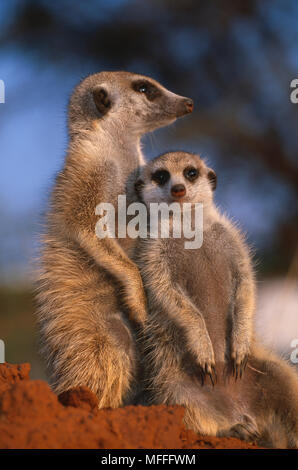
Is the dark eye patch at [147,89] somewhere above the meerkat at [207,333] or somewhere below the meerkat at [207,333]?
above

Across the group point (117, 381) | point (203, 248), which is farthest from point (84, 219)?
point (117, 381)

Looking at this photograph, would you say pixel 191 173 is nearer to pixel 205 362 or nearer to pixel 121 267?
pixel 121 267

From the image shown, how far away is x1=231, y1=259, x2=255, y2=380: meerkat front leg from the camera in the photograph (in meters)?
1.81

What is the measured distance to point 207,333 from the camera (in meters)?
1.82

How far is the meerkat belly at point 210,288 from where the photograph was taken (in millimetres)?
1881

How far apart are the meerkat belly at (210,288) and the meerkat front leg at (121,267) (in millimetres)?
136

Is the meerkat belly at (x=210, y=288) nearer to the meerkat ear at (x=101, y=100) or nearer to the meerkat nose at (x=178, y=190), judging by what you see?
the meerkat nose at (x=178, y=190)

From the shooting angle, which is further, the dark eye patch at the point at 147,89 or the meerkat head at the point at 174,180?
the dark eye patch at the point at 147,89

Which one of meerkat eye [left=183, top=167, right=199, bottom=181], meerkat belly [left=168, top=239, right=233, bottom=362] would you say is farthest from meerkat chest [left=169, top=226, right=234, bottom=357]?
meerkat eye [left=183, top=167, right=199, bottom=181]

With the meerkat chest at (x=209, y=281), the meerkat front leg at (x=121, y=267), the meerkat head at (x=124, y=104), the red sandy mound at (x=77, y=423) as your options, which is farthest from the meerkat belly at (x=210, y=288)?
the meerkat head at (x=124, y=104)

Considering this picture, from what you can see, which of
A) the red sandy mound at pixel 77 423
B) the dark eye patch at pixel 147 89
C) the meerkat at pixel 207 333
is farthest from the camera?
the dark eye patch at pixel 147 89

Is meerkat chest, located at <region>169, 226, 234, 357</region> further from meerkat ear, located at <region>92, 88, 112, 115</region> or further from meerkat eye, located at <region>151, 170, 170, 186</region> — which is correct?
meerkat ear, located at <region>92, 88, 112, 115</region>

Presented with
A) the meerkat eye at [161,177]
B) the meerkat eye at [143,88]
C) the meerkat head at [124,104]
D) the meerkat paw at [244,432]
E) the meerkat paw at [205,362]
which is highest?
the meerkat eye at [143,88]

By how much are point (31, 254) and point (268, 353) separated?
85 cm
